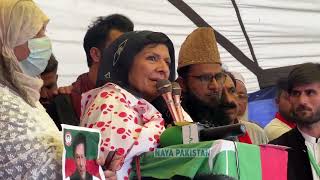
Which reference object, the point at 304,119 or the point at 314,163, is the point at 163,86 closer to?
the point at 314,163

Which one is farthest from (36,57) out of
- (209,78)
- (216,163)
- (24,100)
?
(209,78)

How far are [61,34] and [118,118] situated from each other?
7.35 feet

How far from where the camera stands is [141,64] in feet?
7.39

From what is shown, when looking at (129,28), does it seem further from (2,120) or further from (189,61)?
(2,120)

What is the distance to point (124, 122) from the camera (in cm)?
196

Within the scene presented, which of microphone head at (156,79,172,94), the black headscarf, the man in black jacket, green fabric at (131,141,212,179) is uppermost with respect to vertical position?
the black headscarf

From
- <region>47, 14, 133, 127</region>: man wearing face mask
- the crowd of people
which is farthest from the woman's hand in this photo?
<region>47, 14, 133, 127</region>: man wearing face mask

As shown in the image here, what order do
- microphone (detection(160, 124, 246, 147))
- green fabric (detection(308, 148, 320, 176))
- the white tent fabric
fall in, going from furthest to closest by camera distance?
the white tent fabric
green fabric (detection(308, 148, 320, 176))
microphone (detection(160, 124, 246, 147))

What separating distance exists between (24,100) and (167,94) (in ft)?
1.51

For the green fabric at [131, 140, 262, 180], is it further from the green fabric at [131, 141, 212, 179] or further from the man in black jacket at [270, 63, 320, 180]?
the man in black jacket at [270, 63, 320, 180]

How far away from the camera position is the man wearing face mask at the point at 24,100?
1792 millimetres

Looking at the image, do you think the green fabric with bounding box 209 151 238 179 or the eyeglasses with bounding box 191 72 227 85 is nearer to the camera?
the green fabric with bounding box 209 151 238 179

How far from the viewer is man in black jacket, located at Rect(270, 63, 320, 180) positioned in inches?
123

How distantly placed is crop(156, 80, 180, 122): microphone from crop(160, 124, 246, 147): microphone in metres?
0.12
